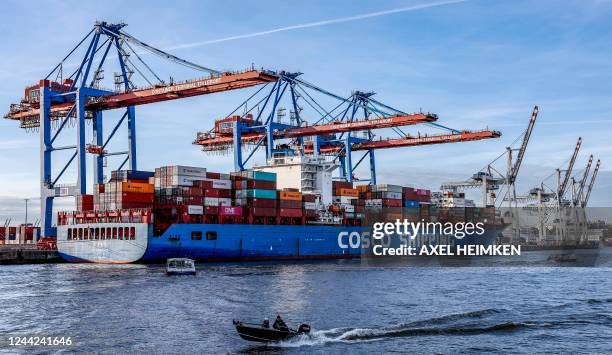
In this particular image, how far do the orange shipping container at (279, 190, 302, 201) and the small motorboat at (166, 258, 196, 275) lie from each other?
24756 millimetres

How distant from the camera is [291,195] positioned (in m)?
79.5

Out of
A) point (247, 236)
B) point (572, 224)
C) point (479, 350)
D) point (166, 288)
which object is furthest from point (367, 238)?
point (572, 224)

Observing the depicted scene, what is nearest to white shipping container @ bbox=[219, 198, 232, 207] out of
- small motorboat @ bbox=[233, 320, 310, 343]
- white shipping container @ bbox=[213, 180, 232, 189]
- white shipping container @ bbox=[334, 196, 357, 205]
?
white shipping container @ bbox=[213, 180, 232, 189]

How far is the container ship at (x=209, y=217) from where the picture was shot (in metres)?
66.6

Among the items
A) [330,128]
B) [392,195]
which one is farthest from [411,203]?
[330,128]

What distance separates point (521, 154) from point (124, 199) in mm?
84285

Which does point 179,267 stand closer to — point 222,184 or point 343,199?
point 222,184

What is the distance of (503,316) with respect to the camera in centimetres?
3494

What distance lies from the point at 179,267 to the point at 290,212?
26.3 meters

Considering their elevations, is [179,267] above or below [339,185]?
below

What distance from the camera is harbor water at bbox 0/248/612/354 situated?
27672 millimetres

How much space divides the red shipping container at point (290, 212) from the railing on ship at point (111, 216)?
16736mm

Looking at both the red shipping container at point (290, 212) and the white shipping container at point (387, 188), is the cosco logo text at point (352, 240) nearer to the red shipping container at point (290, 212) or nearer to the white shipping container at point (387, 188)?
the white shipping container at point (387, 188)

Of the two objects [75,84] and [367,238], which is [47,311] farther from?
[367,238]
